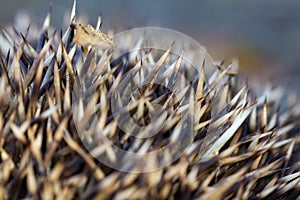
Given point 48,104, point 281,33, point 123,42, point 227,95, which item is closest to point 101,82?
point 48,104

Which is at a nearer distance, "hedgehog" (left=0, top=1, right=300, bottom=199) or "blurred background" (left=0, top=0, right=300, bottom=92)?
"hedgehog" (left=0, top=1, right=300, bottom=199)

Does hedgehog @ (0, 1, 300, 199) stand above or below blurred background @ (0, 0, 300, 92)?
below

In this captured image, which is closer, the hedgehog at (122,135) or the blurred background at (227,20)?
the hedgehog at (122,135)

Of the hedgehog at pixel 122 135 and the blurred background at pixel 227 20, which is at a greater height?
the blurred background at pixel 227 20

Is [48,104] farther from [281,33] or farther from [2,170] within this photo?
[281,33]
